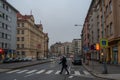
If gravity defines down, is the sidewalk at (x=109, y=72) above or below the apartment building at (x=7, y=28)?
below

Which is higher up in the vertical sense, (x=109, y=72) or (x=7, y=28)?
(x=7, y=28)

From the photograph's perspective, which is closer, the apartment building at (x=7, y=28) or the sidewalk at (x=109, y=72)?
the sidewalk at (x=109, y=72)

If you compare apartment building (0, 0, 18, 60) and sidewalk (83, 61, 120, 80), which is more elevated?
apartment building (0, 0, 18, 60)

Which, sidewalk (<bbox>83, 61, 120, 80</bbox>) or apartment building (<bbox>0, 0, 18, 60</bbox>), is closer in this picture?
sidewalk (<bbox>83, 61, 120, 80</bbox>)

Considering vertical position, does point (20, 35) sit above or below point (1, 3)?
below

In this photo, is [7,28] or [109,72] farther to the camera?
[7,28]

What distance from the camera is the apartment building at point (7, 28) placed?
75.8m

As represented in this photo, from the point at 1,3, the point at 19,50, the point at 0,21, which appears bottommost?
the point at 19,50

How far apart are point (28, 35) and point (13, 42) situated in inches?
821

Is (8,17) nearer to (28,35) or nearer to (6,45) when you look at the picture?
(6,45)

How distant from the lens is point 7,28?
8112cm

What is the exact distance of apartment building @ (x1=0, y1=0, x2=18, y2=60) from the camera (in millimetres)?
75750

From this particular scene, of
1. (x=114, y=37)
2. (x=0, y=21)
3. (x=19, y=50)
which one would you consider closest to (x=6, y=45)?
(x=0, y=21)

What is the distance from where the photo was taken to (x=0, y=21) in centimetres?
7431
